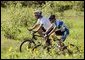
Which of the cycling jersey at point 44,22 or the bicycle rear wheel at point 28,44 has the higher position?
the cycling jersey at point 44,22

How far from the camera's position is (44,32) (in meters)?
13.2

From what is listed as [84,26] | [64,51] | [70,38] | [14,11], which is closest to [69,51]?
[64,51]

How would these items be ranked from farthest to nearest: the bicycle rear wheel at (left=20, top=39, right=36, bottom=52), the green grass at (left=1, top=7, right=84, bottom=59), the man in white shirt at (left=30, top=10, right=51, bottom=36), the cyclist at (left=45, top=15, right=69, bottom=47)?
the bicycle rear wheel at (left=20, top=39, right=36, bottom=52) → the man in white shirt at (left=30, top=10, right=51, bottom=36) → the cyclist at (left=45, top=15, right=69, bottom=47) → the green grass at (left=1, top=7, right=84, bottom=59)

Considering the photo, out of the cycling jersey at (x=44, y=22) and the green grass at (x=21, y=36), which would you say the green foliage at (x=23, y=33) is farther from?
the cycling jersey at (x=44, y=22)

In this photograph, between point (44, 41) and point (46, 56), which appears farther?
point (44, 41)

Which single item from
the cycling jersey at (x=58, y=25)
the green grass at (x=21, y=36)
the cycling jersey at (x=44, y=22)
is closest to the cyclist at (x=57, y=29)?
the cycling jersey at (x=58, y=25)

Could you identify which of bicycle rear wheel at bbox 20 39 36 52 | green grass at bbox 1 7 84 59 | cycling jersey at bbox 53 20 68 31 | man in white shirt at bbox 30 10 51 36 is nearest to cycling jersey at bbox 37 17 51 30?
man in white shirt at bbox 30 10 51 36

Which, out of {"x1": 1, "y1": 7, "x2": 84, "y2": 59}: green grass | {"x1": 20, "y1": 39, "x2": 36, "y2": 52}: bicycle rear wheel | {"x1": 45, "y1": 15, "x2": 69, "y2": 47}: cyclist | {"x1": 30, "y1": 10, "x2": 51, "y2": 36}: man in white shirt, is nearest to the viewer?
{"x1": 1, "y1": 7, "x2": 84, "y2": 59}: green grass

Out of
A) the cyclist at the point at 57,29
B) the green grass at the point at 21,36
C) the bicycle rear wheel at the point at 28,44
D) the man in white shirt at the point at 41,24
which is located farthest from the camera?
the bicycle rear wheel at the point at 28,44

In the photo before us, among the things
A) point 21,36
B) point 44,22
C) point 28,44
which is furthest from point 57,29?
point 21,36

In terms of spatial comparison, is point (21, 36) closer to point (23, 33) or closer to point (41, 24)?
point (23, 33)

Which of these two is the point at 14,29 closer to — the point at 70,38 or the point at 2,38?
the point at 2,38

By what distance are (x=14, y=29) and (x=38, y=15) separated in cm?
408

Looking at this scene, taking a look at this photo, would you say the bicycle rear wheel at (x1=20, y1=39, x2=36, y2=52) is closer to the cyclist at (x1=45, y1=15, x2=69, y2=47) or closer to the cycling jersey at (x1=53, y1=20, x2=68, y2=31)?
the cyclist at (x1=45, y1=15, x2=69, y2=47)
